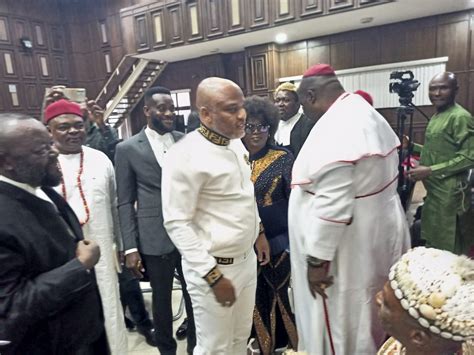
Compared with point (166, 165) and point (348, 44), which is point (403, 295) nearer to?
point (166, 165)

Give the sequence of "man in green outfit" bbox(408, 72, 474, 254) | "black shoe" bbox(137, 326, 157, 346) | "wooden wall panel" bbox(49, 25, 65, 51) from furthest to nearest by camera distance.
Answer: "wooden wall panel" bbox(49, 25, 65, 51)
"man in green outfit" bbox(408, 72, 474, 254)
"black shoe" bbox(137, 326, 157, 346)

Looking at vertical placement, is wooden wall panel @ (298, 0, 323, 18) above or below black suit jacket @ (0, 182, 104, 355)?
above

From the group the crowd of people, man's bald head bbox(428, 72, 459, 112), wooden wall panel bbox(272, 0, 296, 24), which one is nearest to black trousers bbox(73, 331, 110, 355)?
the crowd of people

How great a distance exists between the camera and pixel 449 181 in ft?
9.16

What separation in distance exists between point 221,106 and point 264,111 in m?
0.55

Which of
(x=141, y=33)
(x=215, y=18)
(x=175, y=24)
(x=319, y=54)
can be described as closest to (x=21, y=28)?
(x=141, y=33)

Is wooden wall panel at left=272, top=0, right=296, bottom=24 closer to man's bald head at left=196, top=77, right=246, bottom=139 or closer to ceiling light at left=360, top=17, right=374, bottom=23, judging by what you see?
ceiling light at left=360, top=17, right=374, bottom=23

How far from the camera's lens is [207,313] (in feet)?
4.75

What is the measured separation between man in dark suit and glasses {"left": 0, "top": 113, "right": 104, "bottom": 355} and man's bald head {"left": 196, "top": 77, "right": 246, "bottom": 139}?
587 millimetres

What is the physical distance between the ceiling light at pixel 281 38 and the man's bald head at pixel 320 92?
5853mm

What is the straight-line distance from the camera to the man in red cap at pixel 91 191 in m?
1.73

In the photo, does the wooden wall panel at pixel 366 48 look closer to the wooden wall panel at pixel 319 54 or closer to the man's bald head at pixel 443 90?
the wooden wall panel at pixel 319 54

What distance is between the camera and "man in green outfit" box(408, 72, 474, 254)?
8.89ft

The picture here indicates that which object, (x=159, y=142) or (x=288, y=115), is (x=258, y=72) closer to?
(x=288, y=115)
